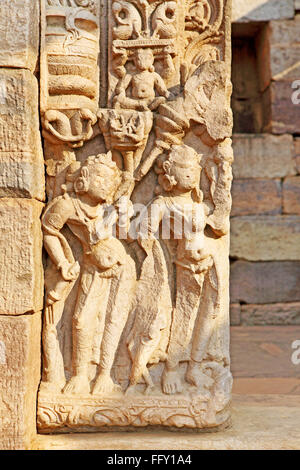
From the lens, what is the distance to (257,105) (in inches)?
307

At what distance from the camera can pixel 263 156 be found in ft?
24.1

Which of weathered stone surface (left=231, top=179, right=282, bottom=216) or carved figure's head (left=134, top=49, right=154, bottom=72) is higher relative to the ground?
carved figure's head (left=134, top=49, right=154, bottom=72)

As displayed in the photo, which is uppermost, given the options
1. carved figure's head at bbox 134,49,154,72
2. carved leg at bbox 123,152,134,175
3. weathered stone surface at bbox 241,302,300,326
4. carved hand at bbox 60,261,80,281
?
carved figure's head at bbox 134,49,154,72

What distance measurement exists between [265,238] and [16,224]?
5039 millimetres

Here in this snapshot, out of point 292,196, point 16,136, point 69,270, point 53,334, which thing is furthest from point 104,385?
point 292,196

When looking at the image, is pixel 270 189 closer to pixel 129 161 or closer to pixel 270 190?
pixel 270 190

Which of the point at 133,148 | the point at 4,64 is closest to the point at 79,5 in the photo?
the point at 4,64

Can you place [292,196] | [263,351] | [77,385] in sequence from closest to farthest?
[77,385]
[263,351]
[292,196]

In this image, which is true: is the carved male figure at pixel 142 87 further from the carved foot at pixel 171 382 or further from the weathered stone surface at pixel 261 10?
the weathered stone surface at pixel 261 10

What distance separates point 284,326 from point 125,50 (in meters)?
5.01

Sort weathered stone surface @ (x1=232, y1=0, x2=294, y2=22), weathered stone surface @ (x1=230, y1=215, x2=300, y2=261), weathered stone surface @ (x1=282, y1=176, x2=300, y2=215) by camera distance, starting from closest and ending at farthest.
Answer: weathered stone surface @ (x1=232, y1=0, x2=294, y2=22)
weathered stone surface @ (x1=230, y1=215, x2=300, y2=261)
weathered stone surface @ (x1=282, y1=176, x2=300, y2=215)

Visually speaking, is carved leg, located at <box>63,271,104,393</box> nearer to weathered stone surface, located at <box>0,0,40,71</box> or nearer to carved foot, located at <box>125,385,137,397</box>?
carved foot, located at <box>125,385,137,397</box>

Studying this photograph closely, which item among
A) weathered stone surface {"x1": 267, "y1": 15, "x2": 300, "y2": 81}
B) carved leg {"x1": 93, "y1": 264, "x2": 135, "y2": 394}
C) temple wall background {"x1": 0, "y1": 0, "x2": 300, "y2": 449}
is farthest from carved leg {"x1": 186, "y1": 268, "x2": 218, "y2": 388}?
weathered stone surface {"x1": 267, "y1": 15, "x2": 300, "y2": 81}

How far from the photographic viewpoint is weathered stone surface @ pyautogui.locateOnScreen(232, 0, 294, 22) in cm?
710
